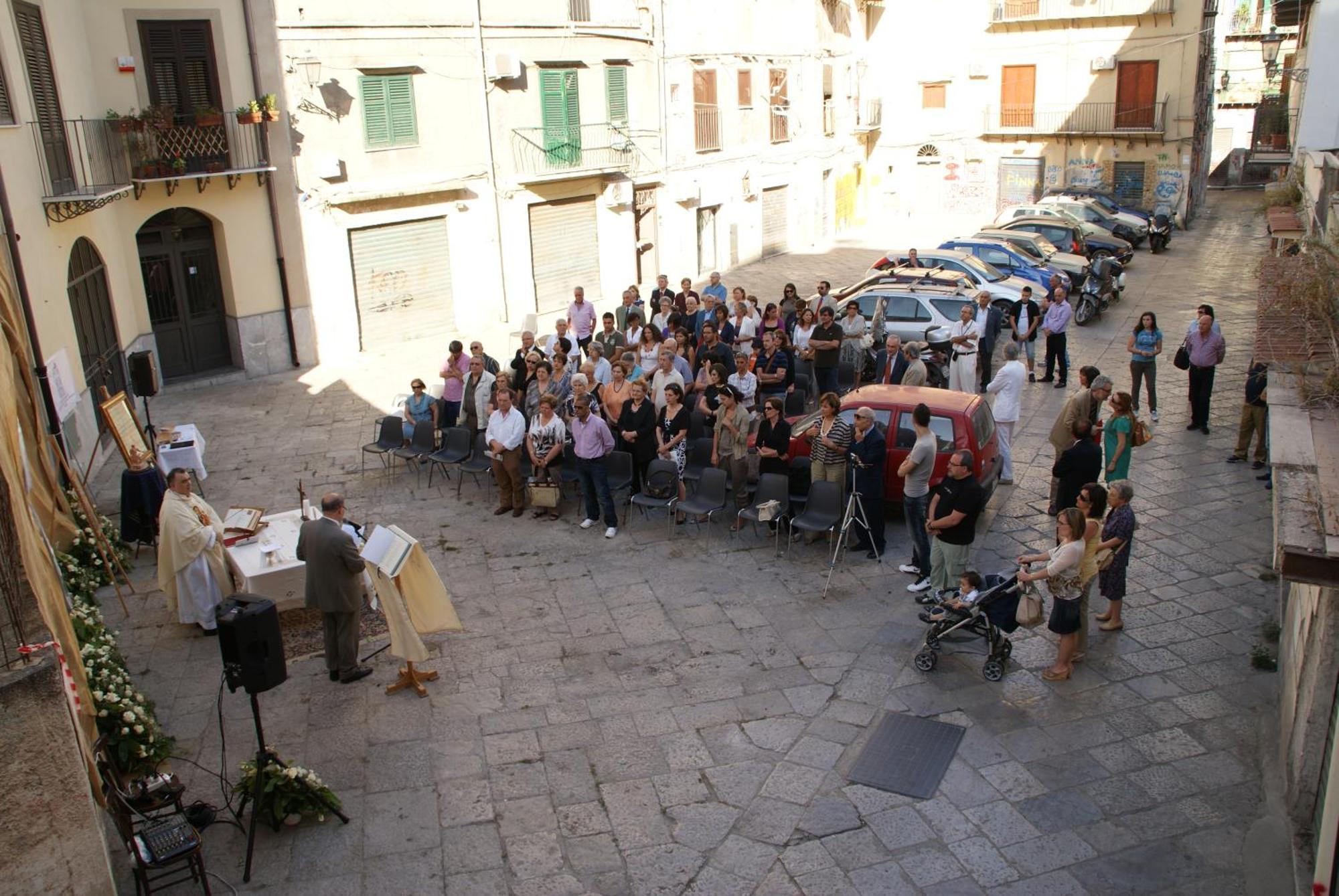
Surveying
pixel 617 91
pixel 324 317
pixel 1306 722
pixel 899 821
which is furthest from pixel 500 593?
pixel 617 91

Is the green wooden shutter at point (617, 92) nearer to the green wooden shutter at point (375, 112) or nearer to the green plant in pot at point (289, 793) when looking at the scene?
the green wooden shutter at point (375, 112)

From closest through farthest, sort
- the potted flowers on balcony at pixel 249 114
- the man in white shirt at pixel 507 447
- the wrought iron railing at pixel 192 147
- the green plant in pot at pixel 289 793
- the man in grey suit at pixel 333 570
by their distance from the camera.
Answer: the green plant in pot at pixel 289 793, the man in grey suit at pixel 333 570, the man in white shirt at pixel 507 447, the wrought iron railing at pixel 192 147, the potted flowers on balcony at pixel 249 114

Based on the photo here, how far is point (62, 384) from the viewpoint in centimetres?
1363

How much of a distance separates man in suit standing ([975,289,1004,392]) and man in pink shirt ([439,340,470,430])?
7.00m

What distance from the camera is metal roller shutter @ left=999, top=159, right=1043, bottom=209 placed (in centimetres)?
3694

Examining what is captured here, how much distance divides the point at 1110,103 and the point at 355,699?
33355mm

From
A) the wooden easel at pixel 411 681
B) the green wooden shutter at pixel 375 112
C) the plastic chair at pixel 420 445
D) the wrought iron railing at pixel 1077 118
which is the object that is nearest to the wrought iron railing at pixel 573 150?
the green wooden shutter at pixel 375 112

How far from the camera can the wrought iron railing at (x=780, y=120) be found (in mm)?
30594

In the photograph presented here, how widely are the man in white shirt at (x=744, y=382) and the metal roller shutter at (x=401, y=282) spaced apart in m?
10.1

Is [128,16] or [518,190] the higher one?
[128,16]

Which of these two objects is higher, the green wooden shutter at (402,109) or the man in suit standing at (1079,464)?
the green wooden shutter at (402,109)

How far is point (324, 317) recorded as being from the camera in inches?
796

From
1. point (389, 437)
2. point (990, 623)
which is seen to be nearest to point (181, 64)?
point (389, 437)

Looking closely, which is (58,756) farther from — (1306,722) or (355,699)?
(1306,722)
